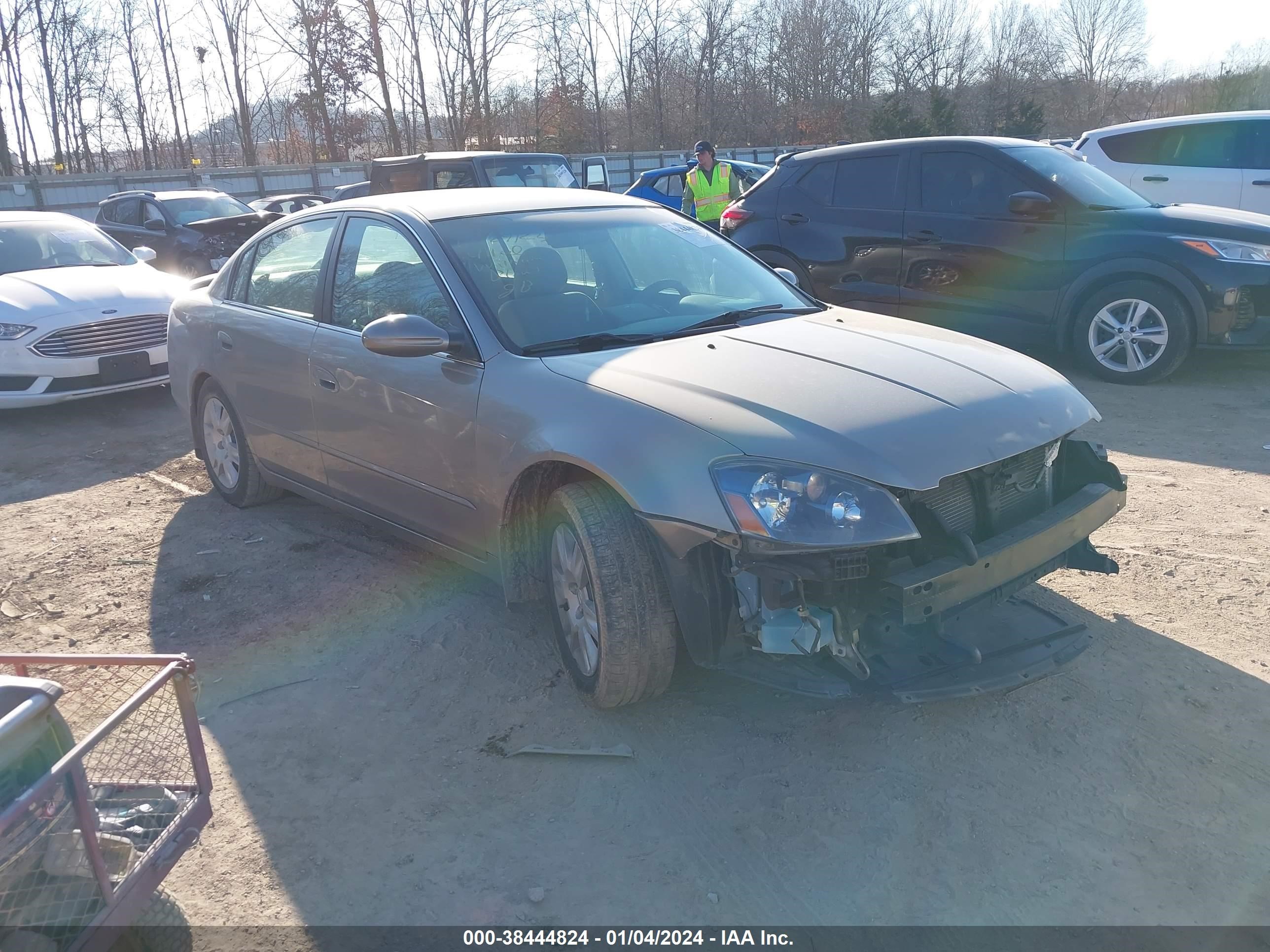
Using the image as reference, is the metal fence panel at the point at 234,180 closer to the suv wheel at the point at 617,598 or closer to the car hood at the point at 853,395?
the car hood at the point at 853,395

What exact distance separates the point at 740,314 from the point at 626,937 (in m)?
2.47

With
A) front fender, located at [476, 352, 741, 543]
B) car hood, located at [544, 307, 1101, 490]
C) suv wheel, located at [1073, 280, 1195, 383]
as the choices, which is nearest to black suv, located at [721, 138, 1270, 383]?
suv wheel, located at [1073, 280, 1195, 383]

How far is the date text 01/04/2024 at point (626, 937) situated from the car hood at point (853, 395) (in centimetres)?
124

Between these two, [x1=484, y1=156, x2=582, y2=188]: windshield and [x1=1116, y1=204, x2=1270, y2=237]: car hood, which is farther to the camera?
[x1=484, y1=156, x2=582, y2=188]: windshield

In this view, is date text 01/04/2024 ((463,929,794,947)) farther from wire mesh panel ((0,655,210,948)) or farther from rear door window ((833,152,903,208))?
rear door window ((833,152,903,208))

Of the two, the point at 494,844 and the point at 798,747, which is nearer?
the point at 494,844

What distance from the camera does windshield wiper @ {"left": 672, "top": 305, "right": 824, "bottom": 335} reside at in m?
3.91

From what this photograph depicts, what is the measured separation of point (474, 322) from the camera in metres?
3.74

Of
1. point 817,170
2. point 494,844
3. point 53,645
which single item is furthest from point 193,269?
point 494,844

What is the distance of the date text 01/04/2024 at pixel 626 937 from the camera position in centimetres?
246

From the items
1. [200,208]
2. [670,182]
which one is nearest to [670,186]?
[670,182]

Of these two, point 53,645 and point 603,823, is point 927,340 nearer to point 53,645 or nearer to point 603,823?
point 603,823

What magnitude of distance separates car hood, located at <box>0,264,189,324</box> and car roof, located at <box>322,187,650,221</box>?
3.95m

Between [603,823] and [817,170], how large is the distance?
6963mm
